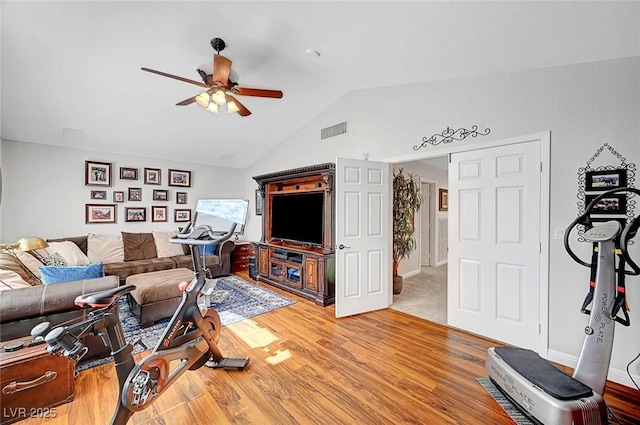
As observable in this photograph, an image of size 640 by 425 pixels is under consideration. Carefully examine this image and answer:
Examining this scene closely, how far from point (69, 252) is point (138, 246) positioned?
1.00 m

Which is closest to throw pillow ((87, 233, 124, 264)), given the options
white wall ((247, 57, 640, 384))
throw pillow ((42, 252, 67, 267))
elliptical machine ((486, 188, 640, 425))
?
throw pillow ((42, 252, 67, 267))

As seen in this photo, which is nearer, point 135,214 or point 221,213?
point 135,214

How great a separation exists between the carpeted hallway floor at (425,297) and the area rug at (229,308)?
1759mm

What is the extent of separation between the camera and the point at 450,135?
3.10 m

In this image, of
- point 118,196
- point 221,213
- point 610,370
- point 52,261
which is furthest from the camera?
point 221,213

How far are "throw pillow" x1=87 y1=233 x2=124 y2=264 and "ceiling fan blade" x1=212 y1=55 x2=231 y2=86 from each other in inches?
163

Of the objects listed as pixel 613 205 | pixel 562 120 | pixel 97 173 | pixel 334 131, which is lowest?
pixel 613 205

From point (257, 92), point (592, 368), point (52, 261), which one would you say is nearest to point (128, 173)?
point (52, 261)

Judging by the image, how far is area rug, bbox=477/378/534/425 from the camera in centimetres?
172

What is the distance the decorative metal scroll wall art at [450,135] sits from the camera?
9.57 feet

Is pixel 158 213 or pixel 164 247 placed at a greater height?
pixel 158 213

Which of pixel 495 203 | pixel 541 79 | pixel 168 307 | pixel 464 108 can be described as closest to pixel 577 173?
pixel 495 203

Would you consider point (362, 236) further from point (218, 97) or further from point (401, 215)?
point (218, 97)

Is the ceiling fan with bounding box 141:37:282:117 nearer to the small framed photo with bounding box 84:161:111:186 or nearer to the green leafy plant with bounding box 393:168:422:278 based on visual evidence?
the green leafy plant with bounding box 393:168:422:278
